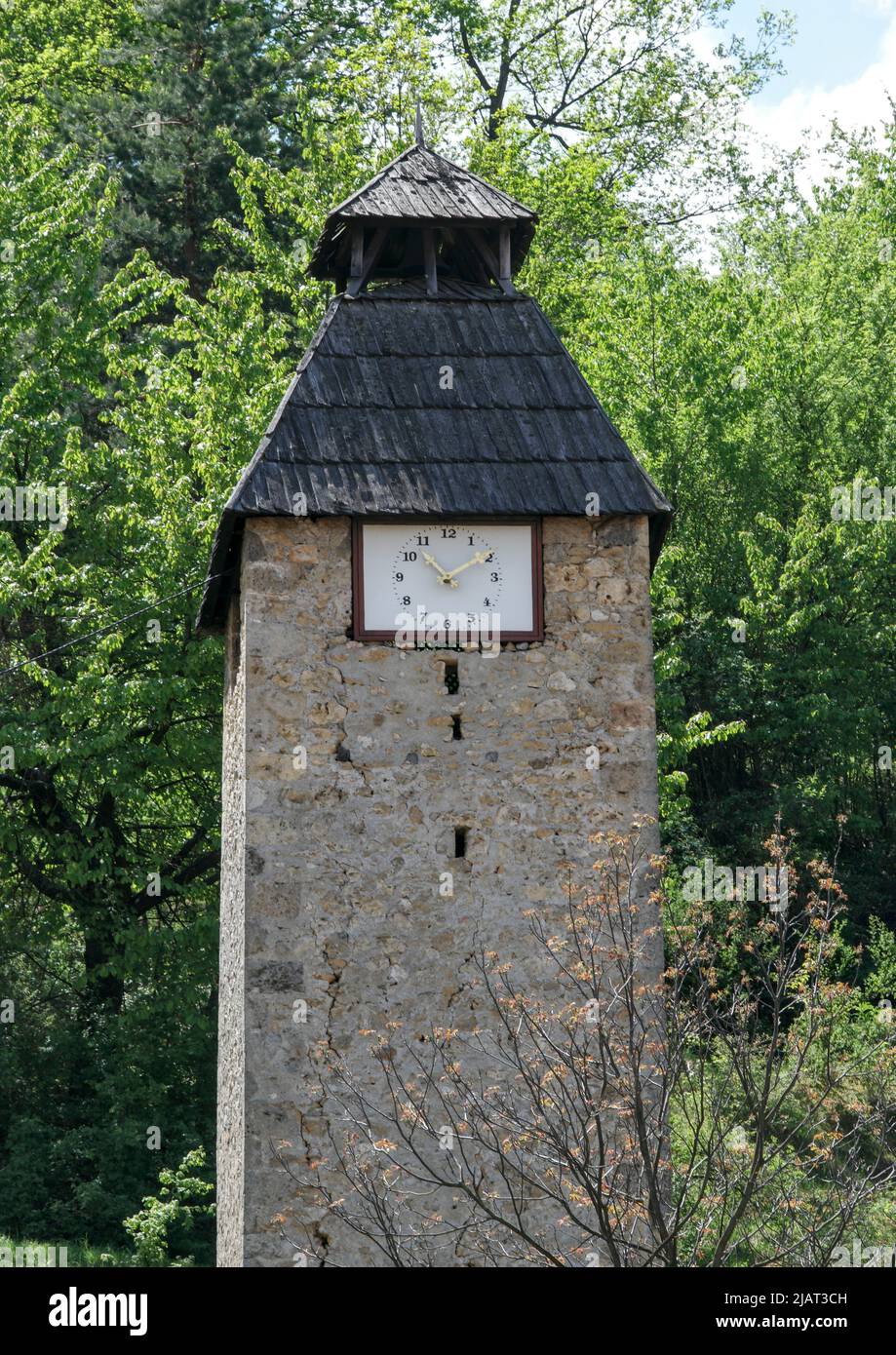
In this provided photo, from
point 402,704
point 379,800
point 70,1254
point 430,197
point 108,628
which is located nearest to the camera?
point 379,800

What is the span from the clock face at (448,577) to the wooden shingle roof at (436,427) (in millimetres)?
163

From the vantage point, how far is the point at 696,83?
1288 inches

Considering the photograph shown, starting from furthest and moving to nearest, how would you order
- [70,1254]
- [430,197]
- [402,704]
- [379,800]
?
1. [70,1254]
2. [430,197]
3. [402,704]
4. [379,800]

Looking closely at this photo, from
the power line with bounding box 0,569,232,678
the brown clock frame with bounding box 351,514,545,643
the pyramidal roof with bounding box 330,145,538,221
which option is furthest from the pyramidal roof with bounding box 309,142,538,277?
the power line with bounding box 0,569,232,678

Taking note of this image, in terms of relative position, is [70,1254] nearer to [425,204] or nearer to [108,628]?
[108,628]

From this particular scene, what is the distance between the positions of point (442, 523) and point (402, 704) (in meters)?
1.20

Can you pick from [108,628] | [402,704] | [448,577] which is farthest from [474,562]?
[108,628]

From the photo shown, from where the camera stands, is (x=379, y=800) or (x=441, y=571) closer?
(x=379, y=800)

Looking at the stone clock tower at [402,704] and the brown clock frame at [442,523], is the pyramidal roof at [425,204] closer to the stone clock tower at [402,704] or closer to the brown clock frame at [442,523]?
the stone clock tower at [402,704]

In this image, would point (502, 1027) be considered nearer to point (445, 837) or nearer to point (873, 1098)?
point (445, 837)

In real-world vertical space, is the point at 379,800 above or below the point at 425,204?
below

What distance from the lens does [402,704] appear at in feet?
42.7

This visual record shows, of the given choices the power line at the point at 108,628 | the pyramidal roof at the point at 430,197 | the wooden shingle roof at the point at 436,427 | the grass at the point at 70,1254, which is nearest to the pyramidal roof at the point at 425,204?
the pyramidal roof at the point at 430,197

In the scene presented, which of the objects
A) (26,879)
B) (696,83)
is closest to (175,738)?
(26,879)
